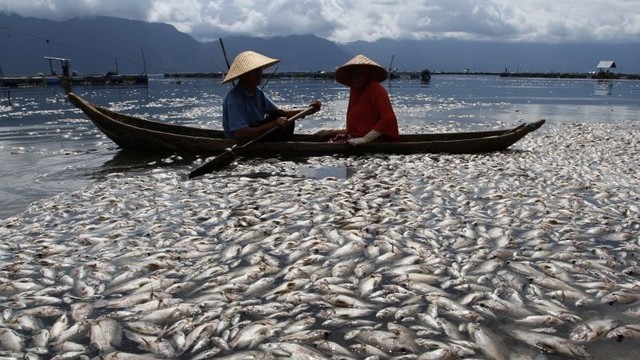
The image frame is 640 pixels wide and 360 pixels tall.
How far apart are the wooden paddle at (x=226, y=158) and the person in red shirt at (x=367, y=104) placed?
116 cm

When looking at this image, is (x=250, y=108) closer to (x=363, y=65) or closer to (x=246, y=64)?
(x=246, y=64)

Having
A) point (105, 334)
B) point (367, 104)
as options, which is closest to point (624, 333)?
point (105, 334)

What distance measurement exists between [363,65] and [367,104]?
93 centimetres

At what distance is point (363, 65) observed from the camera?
1134 centimetres

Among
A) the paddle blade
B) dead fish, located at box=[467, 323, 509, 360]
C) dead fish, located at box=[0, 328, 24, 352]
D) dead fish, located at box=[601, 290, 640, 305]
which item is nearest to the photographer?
dead fish, located at box=[467, 323, 509, 360]

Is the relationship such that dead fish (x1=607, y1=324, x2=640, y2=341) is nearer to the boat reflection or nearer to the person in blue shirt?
the person in blue shirt

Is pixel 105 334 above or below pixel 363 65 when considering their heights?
below

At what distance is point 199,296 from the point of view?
15.5 feet

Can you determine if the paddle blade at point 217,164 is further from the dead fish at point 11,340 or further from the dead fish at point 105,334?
the dead fish at point 11,340

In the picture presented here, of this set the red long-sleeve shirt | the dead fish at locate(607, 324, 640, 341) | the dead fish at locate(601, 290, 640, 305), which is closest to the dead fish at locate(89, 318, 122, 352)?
the dead fish at locate(607, 324, 640, 341)

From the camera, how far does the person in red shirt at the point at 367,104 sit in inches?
447

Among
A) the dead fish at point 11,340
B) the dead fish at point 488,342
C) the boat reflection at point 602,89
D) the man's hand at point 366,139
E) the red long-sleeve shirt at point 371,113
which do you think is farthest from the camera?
the boat reflection at point 602,89

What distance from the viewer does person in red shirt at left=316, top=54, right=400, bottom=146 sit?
11352 millimetres

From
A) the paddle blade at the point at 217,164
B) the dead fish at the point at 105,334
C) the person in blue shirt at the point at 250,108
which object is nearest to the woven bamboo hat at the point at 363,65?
the person in blue shirt at the point at 250,108
